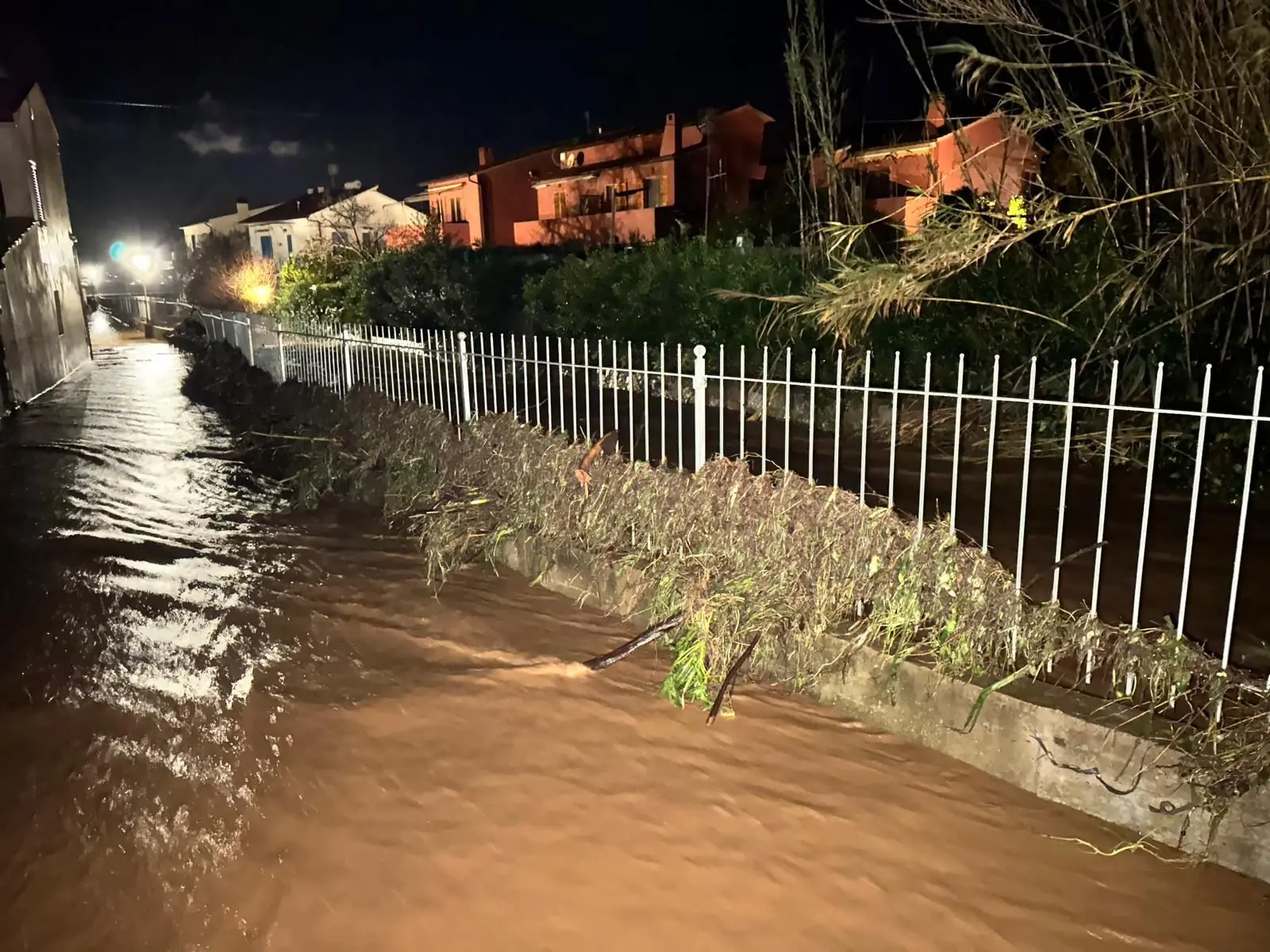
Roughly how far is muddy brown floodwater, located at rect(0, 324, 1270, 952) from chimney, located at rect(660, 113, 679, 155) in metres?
22.4

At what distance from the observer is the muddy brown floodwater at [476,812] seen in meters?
2.83

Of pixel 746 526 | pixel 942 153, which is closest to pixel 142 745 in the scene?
pixel 746 526

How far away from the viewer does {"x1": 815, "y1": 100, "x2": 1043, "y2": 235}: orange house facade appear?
17.7 ft

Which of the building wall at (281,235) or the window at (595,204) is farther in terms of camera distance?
the building wall at (281,235)

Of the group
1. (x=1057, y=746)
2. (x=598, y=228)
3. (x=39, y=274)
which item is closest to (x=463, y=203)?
(x=598, y=228)

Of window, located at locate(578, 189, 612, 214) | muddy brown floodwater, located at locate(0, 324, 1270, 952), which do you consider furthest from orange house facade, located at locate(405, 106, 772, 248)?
muddy brown floodwater, located at locate(0, 324, 1270, 952)

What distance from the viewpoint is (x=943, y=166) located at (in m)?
15.9

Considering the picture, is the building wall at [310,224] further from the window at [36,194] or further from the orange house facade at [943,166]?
the orange house facade at [943,166]

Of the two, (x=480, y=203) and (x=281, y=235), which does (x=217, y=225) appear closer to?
(x=281, y=235)

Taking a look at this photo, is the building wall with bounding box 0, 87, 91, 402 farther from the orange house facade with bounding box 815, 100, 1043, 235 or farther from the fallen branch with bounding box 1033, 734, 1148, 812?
the fallen branch with bounding box 1033, 734, 1148, 812

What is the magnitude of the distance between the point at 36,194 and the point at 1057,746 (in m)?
20.0

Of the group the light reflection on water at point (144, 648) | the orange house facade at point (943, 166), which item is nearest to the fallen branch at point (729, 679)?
the light reflection on water at point (144, 648)

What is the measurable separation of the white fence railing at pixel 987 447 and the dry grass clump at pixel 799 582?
20 cm

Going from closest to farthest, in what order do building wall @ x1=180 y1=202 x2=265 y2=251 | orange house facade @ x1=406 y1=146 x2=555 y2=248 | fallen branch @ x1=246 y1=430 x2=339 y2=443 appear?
fallen branch @ x1=246 y1=430 x2=339 y2=443 → orange house facade @ x1=406 y1=146 x2=555 y2=248 → building wall @ x1=180 y1=202 x2=265 y2=251
